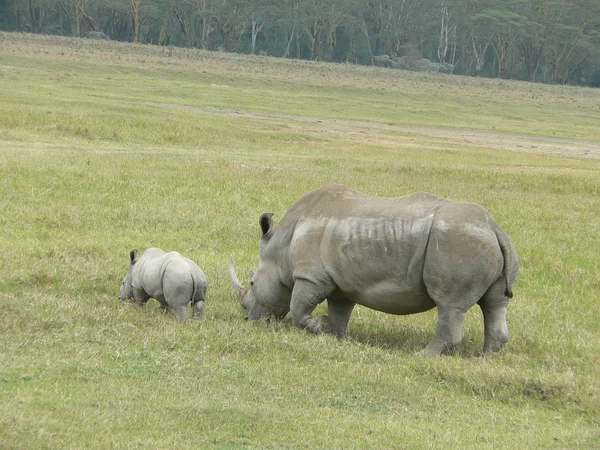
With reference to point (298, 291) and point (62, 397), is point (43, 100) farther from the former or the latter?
point (62, 397)

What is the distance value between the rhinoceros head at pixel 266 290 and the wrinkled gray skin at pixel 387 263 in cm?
1

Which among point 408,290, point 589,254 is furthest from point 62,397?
point 589,254

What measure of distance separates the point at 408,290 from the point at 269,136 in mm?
22810

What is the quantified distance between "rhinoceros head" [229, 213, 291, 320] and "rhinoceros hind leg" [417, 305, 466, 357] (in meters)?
1.74

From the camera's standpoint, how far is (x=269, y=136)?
31.8 metres

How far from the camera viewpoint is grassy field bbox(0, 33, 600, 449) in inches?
267

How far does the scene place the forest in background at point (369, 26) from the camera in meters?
90.2

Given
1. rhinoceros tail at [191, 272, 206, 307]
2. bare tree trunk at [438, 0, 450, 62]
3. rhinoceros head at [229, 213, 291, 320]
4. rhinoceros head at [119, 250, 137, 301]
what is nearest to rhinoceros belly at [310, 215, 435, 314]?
rhinoceros head at [229, 213, 291, 320]

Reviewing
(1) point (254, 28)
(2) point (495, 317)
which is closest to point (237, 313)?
(2) point (495, 317)

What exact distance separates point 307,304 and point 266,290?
638mm

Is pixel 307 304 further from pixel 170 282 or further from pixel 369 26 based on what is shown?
pixel 369 26

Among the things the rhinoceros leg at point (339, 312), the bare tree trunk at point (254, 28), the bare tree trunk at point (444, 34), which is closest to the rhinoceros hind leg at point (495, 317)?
the rhinoceros leg at point (339, 312)

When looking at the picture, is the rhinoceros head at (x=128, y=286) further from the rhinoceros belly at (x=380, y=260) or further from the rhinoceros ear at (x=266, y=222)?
the rhinoceros belly at (x=380, y=260)

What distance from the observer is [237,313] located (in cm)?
1084
